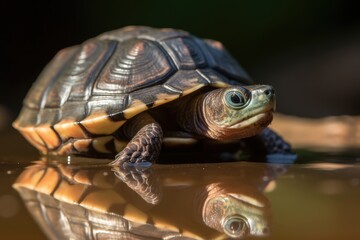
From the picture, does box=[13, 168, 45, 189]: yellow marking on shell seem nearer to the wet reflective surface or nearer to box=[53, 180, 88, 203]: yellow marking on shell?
the wet reflective surface

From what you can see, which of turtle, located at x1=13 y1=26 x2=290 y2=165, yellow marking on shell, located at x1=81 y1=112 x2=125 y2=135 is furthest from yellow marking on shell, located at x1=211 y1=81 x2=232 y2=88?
yellow marking on shell, located at x1=81 y1=112 x2=125 y2=135

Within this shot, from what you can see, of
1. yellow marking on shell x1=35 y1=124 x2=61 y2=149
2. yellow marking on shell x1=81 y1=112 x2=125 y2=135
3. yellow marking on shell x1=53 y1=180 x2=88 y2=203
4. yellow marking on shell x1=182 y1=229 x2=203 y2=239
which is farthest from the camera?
yellow marking on shell x1=35 y1=124 x2=61 y2=149

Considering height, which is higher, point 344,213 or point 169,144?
point 344,213

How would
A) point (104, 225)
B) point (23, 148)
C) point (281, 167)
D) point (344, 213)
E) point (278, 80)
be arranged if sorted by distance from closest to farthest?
point (104, 225) → point (344, 213) → point (281, 167) → point (23, 148) → point (278, 80)

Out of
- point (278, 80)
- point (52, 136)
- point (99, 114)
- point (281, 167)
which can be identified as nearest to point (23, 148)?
point (52, 136)

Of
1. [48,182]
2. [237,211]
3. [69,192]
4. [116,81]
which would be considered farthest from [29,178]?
[237,211]

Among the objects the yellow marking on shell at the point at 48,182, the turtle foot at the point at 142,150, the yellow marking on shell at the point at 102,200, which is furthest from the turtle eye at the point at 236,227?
the turtle foot at the point at 142,150

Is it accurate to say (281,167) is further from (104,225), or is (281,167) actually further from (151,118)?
(104,225)
